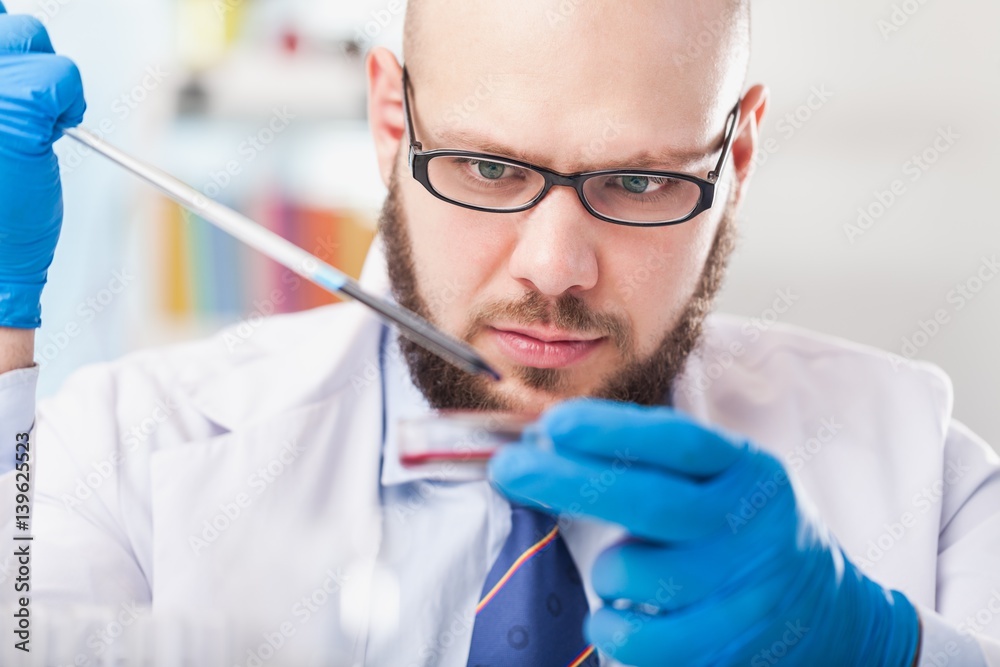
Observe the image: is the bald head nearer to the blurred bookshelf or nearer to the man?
the man

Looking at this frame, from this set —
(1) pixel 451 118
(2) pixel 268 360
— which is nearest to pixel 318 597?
(2) pixel 268 360

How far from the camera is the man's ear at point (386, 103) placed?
Answer: 1.36 metres

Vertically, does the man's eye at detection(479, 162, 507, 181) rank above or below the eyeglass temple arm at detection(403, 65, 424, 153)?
below

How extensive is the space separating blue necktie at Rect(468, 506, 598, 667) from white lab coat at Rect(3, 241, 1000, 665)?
102 millimetres

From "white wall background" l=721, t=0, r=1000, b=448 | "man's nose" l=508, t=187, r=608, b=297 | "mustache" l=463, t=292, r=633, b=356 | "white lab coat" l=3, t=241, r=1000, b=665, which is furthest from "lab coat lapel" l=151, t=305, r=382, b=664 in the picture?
"white wall background" l=721, t=0, r=1000, b=448

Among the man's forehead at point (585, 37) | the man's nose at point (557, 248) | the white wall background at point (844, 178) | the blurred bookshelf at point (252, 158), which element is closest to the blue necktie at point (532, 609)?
the man's nose at point (557, 248)

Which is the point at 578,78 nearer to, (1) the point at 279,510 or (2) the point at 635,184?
(2) the point at 635,184

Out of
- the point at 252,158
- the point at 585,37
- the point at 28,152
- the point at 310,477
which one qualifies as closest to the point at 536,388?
the point at 310,477

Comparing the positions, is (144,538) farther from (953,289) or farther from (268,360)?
(953,289)

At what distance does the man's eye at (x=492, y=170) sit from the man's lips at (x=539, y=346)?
0.63 ft

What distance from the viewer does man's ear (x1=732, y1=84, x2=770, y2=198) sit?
1359 mm

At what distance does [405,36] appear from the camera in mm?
1305

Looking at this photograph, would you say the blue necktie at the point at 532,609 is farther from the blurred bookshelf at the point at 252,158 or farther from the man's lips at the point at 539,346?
the blurred bookshelf at the point at 252,158

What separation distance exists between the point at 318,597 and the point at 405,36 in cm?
77
